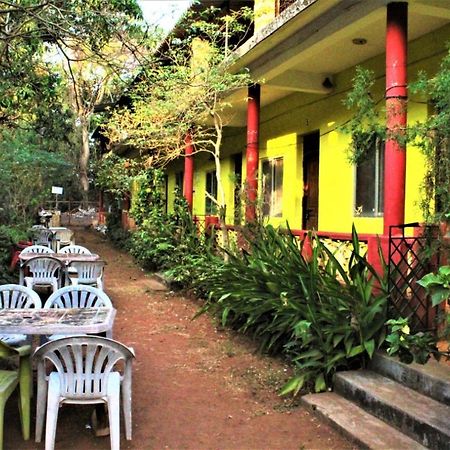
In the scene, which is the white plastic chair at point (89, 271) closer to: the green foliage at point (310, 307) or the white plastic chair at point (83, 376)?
the green foliage at point (310, 307)

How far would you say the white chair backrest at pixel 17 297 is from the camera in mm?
5211

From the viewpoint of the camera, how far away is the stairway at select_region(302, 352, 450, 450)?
A: 3770 millimetres

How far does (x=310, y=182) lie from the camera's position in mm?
10766

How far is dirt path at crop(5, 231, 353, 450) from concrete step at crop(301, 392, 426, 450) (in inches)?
3.5

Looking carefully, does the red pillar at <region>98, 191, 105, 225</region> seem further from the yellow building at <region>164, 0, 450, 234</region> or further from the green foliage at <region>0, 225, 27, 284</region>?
the green foliage at <region>0, 225, 27, 284</region>

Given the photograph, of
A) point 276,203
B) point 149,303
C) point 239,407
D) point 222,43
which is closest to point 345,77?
point 222,43

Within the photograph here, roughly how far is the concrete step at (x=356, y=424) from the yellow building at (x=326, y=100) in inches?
73.3

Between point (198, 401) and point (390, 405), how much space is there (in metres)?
1.71

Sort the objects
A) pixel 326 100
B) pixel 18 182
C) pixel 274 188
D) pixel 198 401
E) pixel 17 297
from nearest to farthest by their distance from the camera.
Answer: pixel 198 401, pixel 17 297, pixel 326 100, pixel 274 188, pixel 18 182

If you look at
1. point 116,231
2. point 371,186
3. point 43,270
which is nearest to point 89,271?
point 43,270

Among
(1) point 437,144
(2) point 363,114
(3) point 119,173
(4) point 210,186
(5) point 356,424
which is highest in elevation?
(3) point 119,173

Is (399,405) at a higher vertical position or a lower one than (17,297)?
lower

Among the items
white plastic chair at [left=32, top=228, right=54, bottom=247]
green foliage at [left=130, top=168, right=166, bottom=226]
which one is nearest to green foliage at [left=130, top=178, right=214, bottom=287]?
green foliage at [left=130, top=168, right=166, bottom=226]

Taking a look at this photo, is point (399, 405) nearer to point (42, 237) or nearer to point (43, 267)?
point (43, 267)
